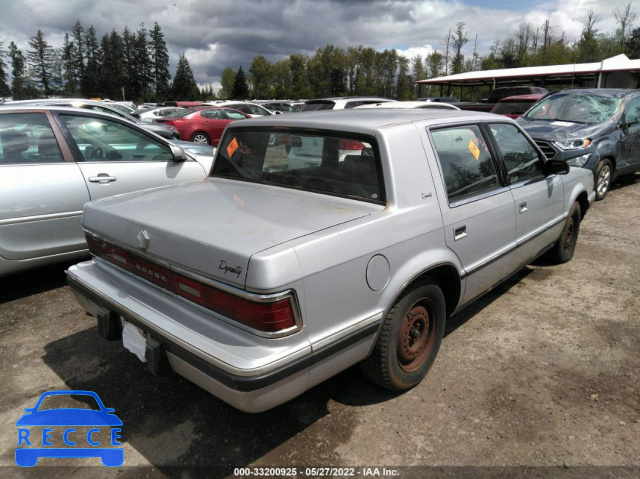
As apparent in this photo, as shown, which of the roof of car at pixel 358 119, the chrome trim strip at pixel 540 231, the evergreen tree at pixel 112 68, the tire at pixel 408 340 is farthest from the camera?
the evergreen tree at pixel 112 68

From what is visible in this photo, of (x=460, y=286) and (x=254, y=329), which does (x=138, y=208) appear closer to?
(x=254, y=329)

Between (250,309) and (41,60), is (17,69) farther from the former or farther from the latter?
(250,309)

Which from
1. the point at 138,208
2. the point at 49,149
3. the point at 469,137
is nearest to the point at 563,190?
the point at 469,137

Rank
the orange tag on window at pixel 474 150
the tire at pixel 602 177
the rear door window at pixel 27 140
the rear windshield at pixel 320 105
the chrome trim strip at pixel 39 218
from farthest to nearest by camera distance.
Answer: the rear windshield at pixel 320 105 < the tire at pixel 602 177 < the rear door window at pixel 27 140 < the chrome trim strip at pixel 39 218 < the orange tag on window at pixel 474 150

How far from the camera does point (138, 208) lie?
8.64 feet

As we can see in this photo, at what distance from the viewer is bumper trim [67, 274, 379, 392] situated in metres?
1.88

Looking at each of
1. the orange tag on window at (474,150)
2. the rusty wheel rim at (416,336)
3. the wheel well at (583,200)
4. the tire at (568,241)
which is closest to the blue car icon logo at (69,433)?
the rusty wheel rim at (416,336)

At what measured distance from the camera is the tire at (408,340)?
2.45 meters

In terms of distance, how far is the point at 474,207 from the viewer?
9.65ft

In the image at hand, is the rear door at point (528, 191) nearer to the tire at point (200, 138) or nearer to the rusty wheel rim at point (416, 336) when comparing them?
the rusty wheel rim at point (416, 336)

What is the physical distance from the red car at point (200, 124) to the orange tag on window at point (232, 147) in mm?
12606

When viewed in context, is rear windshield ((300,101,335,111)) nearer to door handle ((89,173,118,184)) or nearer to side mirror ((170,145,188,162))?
side mirror ((170,145,188,162))

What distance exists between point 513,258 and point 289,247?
2247mm

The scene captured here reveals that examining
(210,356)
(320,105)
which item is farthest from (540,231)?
(320,105)
